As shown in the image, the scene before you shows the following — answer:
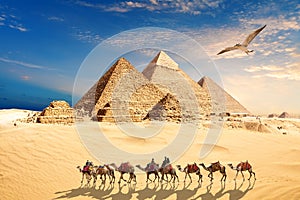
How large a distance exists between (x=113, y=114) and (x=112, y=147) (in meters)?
18.3

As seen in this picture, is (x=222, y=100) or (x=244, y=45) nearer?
(x=244, y=45)

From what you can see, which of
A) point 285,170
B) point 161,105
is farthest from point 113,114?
point 285,170

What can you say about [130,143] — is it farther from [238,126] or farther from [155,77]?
[155,77]

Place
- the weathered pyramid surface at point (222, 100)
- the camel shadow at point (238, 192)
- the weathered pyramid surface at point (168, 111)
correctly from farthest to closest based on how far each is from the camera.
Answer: the weathered pyramid surface at point (222, 100) → the weathered pyramid surface at point (168, 111) → the camel shadow at point (238, 192)

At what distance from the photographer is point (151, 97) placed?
1613 inches

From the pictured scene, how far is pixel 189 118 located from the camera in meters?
31.8

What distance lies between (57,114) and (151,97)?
20.6 m

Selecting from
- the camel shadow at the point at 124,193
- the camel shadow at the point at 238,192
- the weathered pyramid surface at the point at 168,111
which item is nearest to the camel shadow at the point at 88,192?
the camel shadow at the point at 124,193

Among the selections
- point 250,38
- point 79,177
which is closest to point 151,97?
point 250,38

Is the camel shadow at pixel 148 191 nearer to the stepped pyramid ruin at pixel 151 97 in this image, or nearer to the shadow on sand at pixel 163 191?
the shadow on sand at pixel 163 191

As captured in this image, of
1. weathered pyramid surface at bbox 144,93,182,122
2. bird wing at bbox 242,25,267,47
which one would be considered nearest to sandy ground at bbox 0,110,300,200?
bird wing at bbox 242,25,267,47

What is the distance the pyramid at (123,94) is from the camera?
109ft

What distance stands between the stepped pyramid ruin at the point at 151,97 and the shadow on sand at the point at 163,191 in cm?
2084

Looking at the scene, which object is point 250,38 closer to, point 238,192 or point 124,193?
point 238,192
